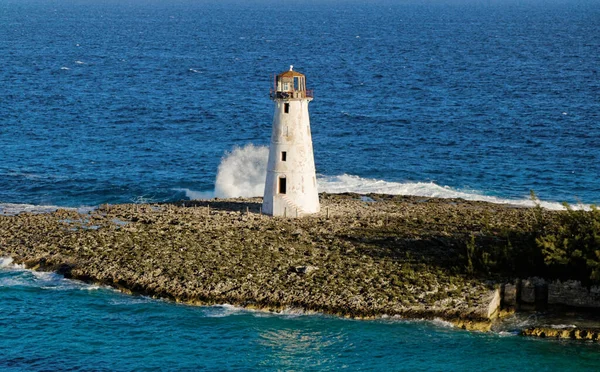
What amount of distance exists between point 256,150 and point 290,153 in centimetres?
2821

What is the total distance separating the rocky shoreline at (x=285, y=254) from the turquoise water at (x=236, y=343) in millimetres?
1190

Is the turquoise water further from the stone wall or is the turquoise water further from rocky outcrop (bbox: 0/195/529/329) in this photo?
the stone wall

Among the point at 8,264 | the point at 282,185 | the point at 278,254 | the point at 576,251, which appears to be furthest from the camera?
the point at 282,185

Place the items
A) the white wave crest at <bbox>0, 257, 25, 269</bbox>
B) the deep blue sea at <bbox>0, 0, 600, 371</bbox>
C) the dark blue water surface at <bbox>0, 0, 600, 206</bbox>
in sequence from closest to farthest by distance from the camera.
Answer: the deep blue sea at <bbox>0, 0, 600, 371</bbox> → the white wave crest at <bbox>0, 257, 25, 269</bbox> → the dark blue water surface at <bbox>0, 0, 600, 206</bbox>

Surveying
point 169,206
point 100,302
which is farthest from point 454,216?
point 100,302

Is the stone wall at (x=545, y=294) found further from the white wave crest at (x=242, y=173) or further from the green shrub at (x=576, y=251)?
the white wave crest at (x=242, y=173)

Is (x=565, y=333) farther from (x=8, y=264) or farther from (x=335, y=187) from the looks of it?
(x=335, y=187)

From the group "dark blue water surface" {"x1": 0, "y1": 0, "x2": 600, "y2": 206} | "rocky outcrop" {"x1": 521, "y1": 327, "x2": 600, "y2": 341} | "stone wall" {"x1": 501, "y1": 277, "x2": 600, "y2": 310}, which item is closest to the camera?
"rocky outcrop" {"x1": 521, "y1": 327, "x2": 600, "y2": 341}

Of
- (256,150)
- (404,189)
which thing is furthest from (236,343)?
(256,150)

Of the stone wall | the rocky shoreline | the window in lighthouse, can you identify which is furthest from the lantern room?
the stone wall

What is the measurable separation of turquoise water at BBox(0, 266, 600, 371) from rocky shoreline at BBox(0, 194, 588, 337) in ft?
3.91

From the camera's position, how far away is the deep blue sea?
46125 millimetres

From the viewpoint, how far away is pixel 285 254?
54.7m

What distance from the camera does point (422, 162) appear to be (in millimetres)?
88562
